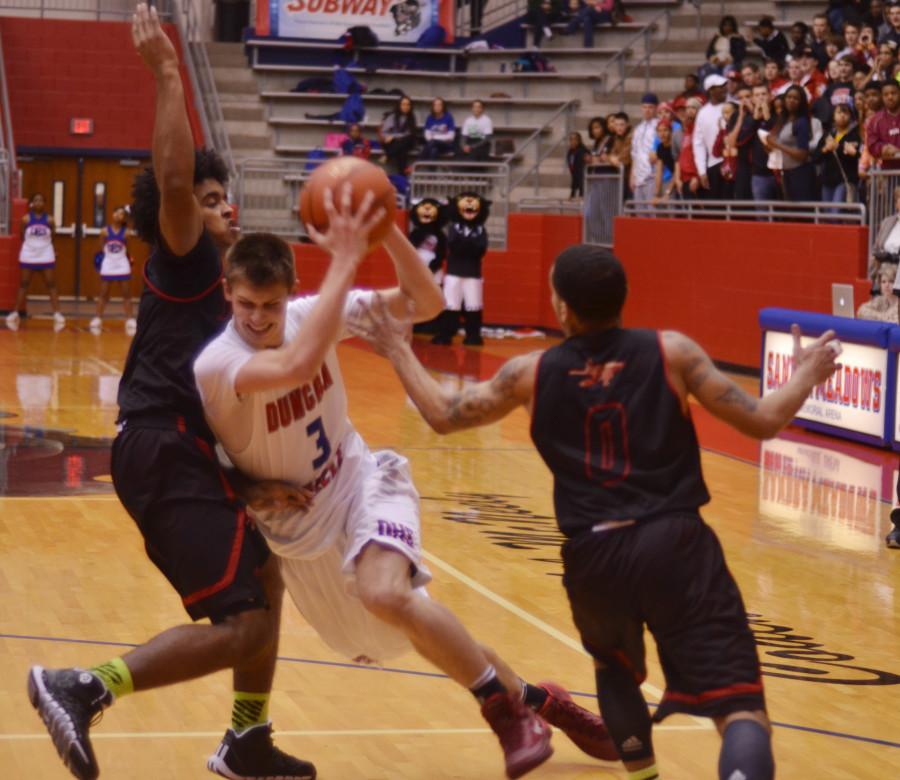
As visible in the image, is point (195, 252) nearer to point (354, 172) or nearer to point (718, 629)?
point (354, 172)

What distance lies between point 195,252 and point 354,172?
0.61 meters

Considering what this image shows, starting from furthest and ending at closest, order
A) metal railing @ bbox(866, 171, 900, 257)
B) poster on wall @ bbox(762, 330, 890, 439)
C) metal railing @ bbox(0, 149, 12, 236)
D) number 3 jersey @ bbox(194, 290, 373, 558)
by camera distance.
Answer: metal railing @ bbox(0, 149, 12, 236) < metal railing @ bbox(866, 171, 900, 257) < poster on wall @ bbox(762, 330, 890, 439) < number 3 jersey @ bbox(194, 290, 373, 558)

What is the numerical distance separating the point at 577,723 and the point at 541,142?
69.2 ft

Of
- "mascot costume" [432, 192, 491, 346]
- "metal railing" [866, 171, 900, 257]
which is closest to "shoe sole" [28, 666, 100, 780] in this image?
"metal railing" [866, 171, 900, 257]

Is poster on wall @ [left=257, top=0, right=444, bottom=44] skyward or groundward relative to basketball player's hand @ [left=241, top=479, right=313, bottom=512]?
skyward

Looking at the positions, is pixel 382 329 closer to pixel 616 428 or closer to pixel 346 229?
pixel 346 229

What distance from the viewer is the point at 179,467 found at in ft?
15.4

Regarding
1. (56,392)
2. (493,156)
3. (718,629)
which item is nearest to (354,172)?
(718,629)

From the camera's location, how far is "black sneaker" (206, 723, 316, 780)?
195 inches

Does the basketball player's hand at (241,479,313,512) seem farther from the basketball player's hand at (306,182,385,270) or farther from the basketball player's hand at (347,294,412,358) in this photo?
the basketball player's hand at (306,182,385,270)

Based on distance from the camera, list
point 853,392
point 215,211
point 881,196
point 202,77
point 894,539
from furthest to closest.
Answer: point 202,77
point 881,196
point 853,392
point 894,539
point 215,211

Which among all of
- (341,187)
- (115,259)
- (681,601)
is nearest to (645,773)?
(681,601)

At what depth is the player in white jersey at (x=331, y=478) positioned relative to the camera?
4.50 metres

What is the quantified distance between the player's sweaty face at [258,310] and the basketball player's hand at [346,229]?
299 mm
